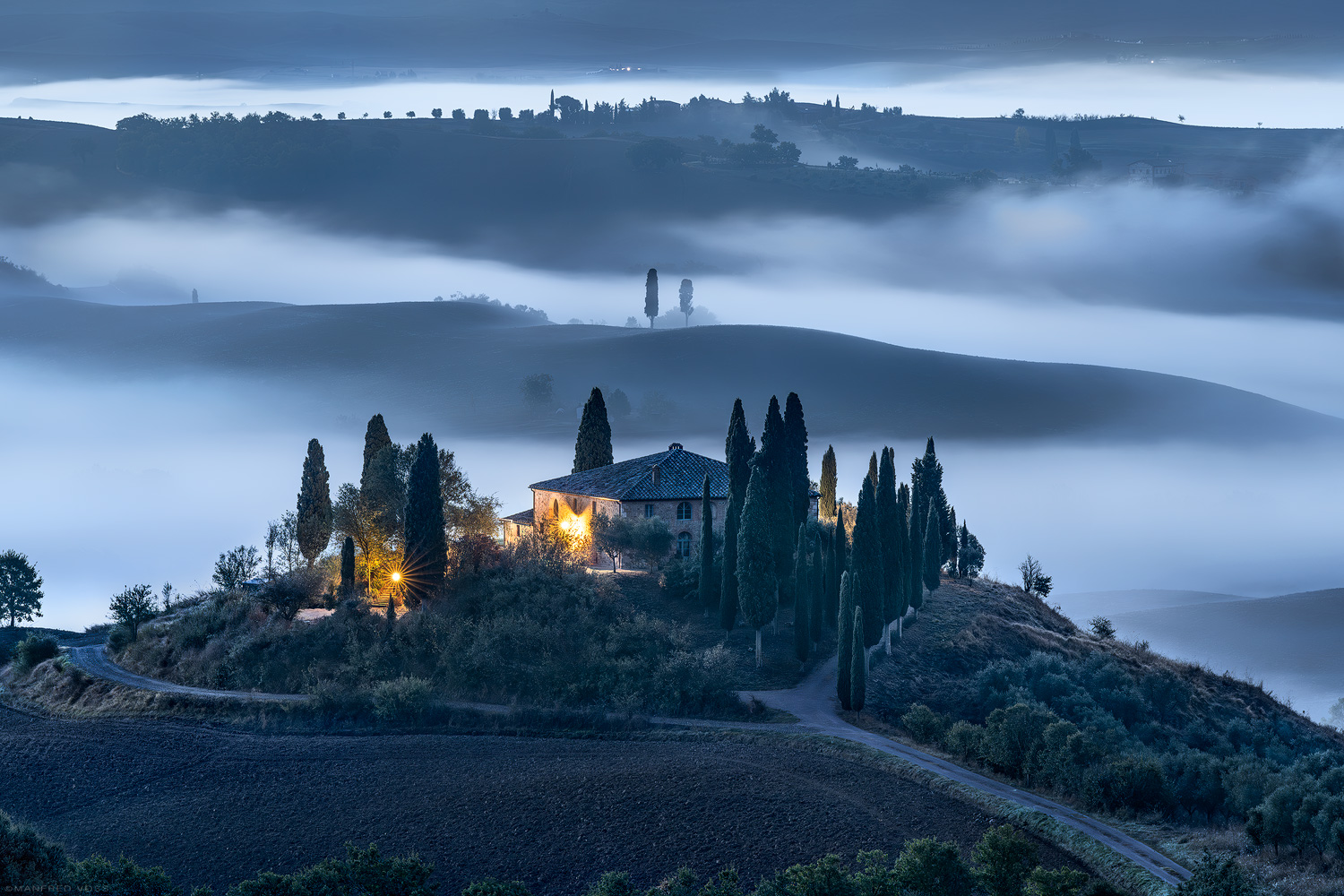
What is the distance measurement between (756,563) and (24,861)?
33.1 meters

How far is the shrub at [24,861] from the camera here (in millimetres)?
23984

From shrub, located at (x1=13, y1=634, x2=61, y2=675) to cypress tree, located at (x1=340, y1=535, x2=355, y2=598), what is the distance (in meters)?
14.0

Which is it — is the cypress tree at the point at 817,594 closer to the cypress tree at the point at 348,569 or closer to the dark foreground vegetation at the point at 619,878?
the cypress tree at the point at 348,569

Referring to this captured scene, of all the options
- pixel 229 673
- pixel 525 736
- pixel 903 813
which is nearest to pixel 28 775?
pixel 229 673

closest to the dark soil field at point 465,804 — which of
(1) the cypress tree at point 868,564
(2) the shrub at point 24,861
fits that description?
(2) the shrub at point 24,861

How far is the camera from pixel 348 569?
54031 mm

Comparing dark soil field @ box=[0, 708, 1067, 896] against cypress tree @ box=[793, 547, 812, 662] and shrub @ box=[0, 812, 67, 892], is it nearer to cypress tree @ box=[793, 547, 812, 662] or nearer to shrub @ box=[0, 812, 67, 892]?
shrub @ box=[0, 812, 67, 892]

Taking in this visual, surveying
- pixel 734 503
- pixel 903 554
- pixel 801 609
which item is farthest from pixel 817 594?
pixel 903 554

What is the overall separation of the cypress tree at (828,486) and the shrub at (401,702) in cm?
3690

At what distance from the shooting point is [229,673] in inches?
1902

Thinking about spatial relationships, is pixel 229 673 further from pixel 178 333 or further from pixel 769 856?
pixel 178 333

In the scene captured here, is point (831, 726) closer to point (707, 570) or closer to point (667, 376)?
point (707, 570)

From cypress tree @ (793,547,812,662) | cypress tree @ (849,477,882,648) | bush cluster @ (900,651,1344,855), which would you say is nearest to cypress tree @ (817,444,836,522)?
bush cluster @ (900,651,1344,855)

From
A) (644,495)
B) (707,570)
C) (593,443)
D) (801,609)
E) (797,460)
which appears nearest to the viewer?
(801,609)
